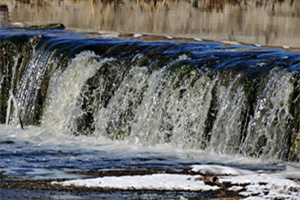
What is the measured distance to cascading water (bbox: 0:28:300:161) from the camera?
29.1 ft

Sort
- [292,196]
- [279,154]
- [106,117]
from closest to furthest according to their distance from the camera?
[292,196] → [279,154] → [106,117]

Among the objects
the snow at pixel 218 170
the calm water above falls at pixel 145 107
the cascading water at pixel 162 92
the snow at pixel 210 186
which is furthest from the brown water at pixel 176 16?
the snow at pixel 210 186

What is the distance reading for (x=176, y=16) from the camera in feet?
89.1

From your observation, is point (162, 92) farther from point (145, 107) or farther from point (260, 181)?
point (260, 181)

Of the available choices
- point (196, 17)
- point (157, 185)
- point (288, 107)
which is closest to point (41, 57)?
point (288, 107)

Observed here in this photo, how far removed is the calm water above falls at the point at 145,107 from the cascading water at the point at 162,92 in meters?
0.02

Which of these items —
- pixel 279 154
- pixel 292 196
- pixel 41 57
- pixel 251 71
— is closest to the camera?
pixel 292 196

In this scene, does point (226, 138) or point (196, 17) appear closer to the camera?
point (226, 138)

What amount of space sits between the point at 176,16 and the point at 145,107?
57.1 ft

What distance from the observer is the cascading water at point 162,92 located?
888 cm

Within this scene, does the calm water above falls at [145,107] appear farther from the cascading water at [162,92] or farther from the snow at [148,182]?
the snow at [148,182]

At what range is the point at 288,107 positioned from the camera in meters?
8.70

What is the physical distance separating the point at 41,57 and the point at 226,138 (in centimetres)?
472

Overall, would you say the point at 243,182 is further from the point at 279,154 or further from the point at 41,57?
the point at 41,57
